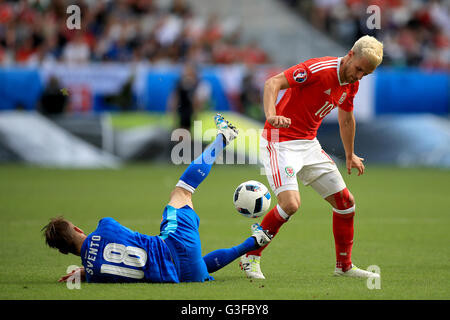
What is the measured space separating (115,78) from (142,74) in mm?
753

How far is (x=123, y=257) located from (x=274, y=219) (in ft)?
4.80

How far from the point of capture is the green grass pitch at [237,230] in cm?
573

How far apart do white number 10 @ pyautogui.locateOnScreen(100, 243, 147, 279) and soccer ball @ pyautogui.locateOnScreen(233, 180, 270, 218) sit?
3.79 feet

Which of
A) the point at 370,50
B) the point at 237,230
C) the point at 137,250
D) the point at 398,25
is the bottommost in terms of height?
the point at 237,230

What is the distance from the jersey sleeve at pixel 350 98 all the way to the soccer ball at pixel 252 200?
3.58ft

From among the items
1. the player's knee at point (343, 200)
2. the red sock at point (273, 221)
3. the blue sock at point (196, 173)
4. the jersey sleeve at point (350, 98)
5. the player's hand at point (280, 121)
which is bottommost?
the red sock at point (273, 221)

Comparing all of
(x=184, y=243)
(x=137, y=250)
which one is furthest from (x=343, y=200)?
(x=137, y=250)

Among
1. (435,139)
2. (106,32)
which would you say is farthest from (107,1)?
(435,139)

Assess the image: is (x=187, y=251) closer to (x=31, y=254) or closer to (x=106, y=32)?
(x=31, y=254)

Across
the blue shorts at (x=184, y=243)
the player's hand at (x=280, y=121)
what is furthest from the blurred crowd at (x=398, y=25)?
the blue shorts at (x=184, y=243)

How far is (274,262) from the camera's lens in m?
7.41

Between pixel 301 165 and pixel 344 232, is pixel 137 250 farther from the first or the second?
pixel 344 232

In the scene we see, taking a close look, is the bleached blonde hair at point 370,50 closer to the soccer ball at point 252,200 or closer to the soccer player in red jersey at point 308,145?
the soccer player in red jersey at point 308,145

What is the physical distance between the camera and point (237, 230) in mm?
9797
